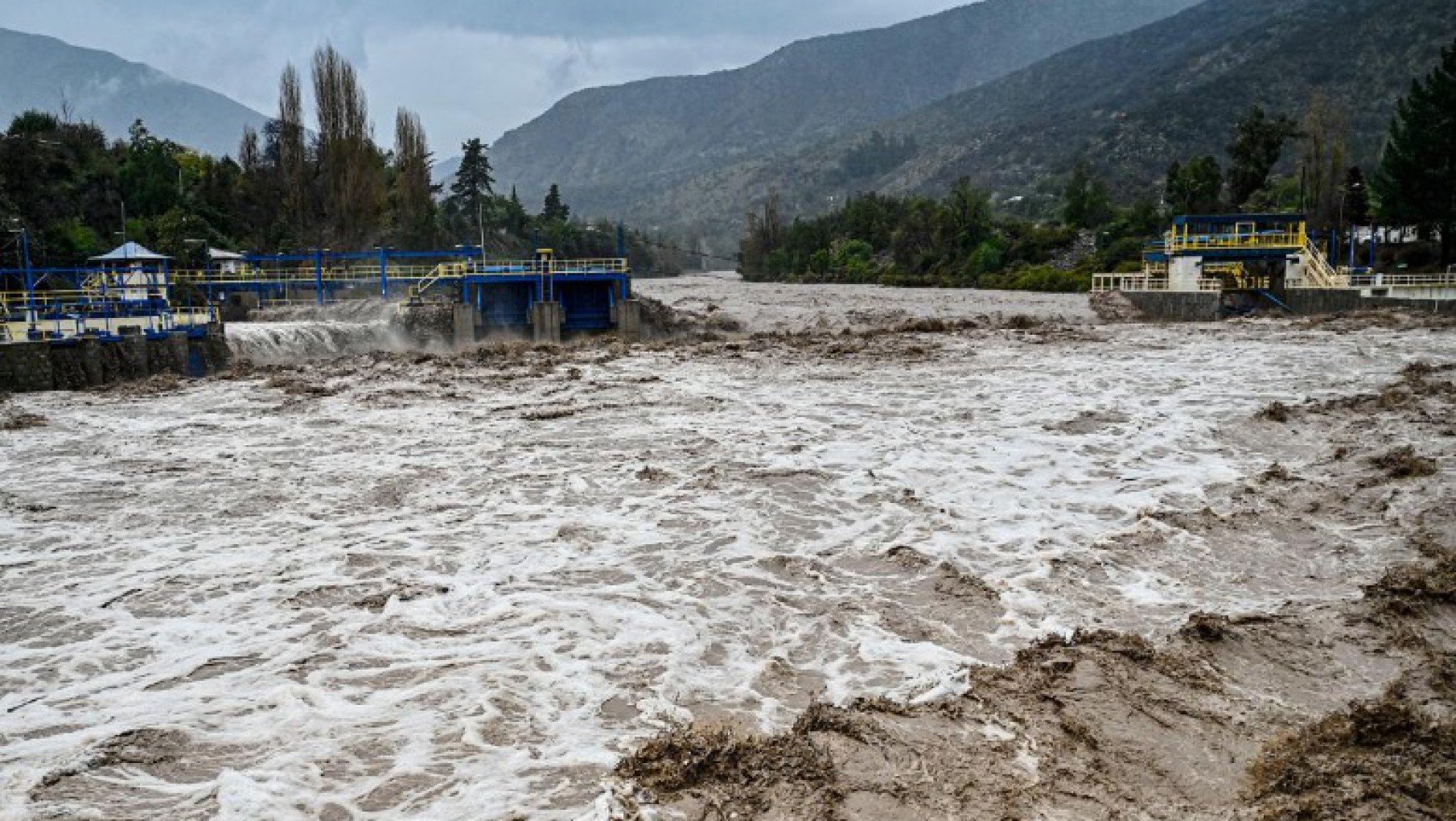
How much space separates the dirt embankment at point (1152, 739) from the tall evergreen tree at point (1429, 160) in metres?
44.3

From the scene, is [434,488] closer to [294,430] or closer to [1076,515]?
[294,430]

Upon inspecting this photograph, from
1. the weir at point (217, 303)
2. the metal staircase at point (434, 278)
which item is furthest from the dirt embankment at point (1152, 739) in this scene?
the metal staircase at point (434, 278)

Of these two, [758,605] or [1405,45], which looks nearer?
[758,605]

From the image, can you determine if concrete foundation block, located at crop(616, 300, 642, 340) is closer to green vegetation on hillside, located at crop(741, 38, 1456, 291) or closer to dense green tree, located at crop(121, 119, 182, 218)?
dense green tree, located at crop(121, 119, 182, 218)

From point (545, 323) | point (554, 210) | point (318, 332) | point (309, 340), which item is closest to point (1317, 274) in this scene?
point (545, 323)

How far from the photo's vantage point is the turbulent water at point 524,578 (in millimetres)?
6465

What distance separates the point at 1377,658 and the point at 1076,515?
4301 mm

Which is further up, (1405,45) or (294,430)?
(1405,45)

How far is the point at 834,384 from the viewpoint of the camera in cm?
2423

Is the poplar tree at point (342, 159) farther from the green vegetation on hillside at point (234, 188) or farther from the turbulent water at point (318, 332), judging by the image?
the turbulent water at point (318, 332)

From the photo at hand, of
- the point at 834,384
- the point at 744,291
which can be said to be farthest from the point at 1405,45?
the point at 834,384

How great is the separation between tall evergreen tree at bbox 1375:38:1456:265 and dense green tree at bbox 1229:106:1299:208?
19110mm

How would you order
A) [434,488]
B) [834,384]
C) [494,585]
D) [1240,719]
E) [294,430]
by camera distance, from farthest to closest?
[834,384] < [294,430] < [434,488] < [494,585] < [1240,719]

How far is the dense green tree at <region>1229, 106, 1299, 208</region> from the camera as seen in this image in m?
64.3
